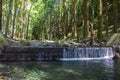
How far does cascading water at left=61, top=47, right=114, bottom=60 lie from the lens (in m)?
28.9

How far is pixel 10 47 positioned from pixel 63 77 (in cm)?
1091

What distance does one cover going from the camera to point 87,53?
96.6ft

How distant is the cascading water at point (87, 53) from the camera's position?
94.9 feet

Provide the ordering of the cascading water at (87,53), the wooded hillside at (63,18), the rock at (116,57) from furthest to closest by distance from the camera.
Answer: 1. the wooded hillside at (63,18)
2. the rock at (116,57)
3. the cascading water at (87,53)

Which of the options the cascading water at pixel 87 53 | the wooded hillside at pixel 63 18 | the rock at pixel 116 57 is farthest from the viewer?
the wooded hillside at pixel 63 18

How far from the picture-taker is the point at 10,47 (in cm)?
2644

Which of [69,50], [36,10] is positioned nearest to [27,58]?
[69,50]

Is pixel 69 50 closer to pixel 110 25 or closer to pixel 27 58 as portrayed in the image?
pixel 27 58

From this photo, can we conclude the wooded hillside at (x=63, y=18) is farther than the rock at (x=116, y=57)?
Yes

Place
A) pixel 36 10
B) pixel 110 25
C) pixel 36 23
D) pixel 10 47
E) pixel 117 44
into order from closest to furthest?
1. pixel 10 47
2. pixel 117 44
3. pixel 110 25
4. pixel 36 10
5. pixel 36 23

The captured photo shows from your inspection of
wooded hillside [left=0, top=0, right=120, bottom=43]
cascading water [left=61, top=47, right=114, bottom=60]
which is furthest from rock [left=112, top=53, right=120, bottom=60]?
wooded hillside [left=0, top=0, right=120, bottom=43]

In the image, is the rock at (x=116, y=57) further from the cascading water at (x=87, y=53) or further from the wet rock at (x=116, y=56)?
the cascading water at (x=87, y=53)

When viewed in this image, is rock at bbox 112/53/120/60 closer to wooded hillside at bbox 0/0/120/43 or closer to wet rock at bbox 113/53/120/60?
wet rock at bbox 113/53/120/60

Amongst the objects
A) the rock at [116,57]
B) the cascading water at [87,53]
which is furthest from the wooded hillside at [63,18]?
the rock at [116,57]
